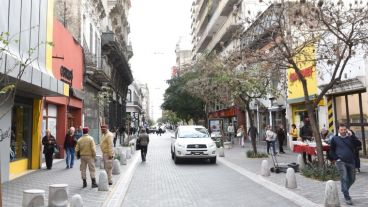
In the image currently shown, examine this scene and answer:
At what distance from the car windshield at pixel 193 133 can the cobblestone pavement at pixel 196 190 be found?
10.8ft

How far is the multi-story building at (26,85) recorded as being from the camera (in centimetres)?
1178

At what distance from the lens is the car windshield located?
1925 cm

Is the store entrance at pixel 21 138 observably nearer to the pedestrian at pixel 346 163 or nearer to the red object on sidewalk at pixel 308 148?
the red object on sidewalk at pixel 308 148

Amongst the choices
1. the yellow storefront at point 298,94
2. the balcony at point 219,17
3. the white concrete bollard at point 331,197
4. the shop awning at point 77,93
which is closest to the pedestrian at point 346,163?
the white concrete bollard at point 331,197

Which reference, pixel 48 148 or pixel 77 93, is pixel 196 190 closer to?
pixel 48 148

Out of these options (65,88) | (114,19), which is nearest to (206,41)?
(114,19)

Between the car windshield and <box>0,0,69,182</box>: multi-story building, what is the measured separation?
6.05m

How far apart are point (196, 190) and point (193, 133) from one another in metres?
8.62

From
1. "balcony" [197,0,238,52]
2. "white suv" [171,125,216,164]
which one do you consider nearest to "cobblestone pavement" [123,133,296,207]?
"white suv" [171,125,216,164]

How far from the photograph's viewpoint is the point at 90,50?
2848 centimetres

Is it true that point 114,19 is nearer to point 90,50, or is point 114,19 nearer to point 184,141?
point 90,50

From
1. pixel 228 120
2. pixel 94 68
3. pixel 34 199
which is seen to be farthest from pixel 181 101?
pixel 34 199

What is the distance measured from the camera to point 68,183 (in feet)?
40.2

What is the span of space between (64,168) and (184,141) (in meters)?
5.23
